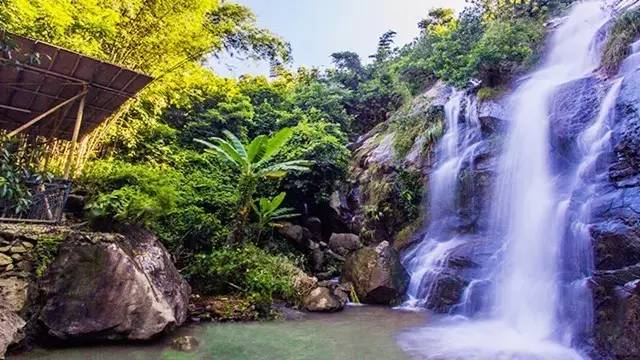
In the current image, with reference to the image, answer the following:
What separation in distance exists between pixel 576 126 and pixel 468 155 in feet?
7.89

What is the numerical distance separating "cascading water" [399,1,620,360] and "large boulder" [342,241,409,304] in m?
0.43

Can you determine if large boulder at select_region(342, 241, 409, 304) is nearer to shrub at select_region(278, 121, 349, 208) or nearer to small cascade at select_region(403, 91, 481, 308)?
small cascade at select_region(403, 91, 481, 308)

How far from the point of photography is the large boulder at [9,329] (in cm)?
422

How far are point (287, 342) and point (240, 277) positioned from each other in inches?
91.6

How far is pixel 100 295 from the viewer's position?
5105mm

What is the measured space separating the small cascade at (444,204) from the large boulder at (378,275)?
13.1 inches

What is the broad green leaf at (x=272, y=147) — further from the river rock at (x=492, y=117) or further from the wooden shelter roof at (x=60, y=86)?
the river rock at (x=492, y=117)

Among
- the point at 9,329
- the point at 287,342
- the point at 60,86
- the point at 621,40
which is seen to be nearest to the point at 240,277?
the point at 287,342

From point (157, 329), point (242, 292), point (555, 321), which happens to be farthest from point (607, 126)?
point (157, 329)

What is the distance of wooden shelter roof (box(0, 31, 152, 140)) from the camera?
5898 mm

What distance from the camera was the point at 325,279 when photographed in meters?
10.1

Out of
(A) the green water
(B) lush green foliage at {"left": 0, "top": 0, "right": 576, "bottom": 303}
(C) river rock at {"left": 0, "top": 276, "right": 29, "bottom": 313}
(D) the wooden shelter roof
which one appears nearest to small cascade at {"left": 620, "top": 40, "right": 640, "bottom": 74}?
(B) lush green foliage at {"left": 0, "top": 0, "right": 576, "bottom": 303}

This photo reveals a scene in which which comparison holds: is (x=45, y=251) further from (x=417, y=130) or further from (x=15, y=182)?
(x=417, y=130)

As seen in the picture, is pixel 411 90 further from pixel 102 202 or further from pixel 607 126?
pixel 102 202
